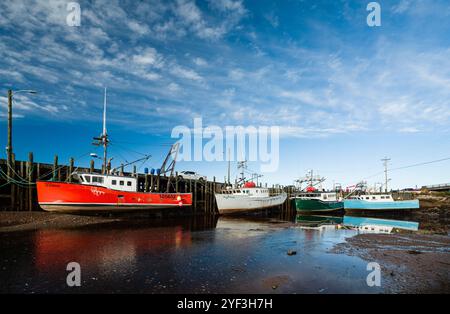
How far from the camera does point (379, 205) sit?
41688 millimetres

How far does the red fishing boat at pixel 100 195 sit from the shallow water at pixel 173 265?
5.15m

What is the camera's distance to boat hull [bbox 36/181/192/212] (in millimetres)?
21078

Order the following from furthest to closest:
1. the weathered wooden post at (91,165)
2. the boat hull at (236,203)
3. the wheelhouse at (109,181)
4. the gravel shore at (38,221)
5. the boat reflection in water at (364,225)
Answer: the boat hull at (236,203), the weathered wooden post at (91,165), the boat reflection in water at (364,225), the wheelhouse at (109,181), the gravel shore at (38,221)

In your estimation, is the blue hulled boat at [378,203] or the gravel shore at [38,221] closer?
the gravel shore at [38,221]

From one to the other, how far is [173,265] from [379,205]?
4144cm

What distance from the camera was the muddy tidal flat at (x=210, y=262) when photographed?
27.9 feet

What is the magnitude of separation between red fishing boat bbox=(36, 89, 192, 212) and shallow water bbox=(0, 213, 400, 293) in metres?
5.15

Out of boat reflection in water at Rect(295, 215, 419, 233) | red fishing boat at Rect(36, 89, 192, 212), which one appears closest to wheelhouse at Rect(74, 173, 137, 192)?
red fishing boat at Rect(36, 89, 192, 212)

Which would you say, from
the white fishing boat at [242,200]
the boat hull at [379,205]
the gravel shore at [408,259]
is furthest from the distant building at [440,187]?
the gravel shore at [408,259]

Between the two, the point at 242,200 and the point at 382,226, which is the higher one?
the point at 242,200

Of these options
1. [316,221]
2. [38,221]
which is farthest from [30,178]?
[316,221]

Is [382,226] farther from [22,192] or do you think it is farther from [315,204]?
[22,192]

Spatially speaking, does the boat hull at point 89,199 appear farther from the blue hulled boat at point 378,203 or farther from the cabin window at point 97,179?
the blue hulled boat at point 378,203

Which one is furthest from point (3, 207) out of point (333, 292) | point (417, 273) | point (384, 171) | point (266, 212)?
point (384, 171)
